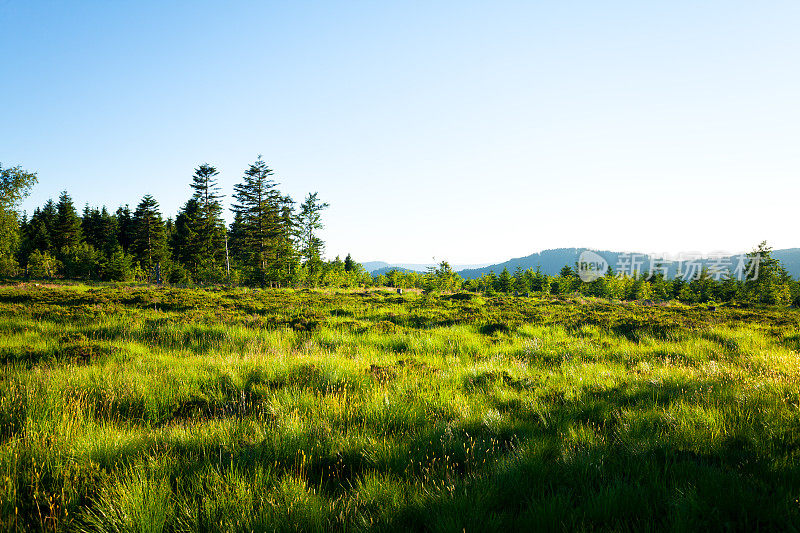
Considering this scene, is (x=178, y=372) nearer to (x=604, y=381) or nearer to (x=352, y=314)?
(x=604, y=381)

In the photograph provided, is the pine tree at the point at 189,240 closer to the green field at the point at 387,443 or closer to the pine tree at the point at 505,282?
the pine tree at the point at 505,282

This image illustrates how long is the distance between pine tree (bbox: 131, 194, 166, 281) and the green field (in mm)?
46949

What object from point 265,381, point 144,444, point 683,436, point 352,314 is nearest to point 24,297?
point 352,314

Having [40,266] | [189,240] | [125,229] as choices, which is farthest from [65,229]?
[189,240]

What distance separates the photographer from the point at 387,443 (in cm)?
304

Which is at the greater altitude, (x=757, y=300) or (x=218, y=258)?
(x=218, y=258)

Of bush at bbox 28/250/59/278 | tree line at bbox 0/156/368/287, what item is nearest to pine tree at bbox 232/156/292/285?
tree line at bbox 0/156/368/287

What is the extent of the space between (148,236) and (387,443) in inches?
2187

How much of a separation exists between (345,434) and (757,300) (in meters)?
54.3

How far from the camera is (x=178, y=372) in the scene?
203 inches

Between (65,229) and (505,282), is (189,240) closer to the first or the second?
(65,229)

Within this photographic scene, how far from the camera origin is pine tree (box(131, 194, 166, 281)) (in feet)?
147

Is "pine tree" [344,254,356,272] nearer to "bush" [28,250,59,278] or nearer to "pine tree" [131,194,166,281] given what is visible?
"pine tree" [131,194,166,281]

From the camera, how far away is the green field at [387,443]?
6.93ft
